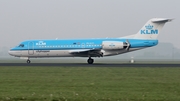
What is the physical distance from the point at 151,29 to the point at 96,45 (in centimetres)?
731

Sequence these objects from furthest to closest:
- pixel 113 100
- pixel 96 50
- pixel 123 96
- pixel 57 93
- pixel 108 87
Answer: pixel 96 50 → pixel 108 87 → pixel 57 93 → pixel 123 96 → pixel 113 100

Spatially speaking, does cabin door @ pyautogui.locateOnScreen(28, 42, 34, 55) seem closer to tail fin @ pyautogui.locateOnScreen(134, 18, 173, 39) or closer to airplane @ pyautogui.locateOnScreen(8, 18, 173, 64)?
airplane @ pyautogui.locateOnScreen(8, 18, 173, 64)

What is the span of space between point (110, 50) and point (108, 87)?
26.2 m

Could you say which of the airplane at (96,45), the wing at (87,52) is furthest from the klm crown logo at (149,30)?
the wing at (87,52)

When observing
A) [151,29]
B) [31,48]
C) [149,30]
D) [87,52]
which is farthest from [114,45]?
[31,48]

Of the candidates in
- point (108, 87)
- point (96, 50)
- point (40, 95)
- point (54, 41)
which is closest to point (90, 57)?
point (96, 50)

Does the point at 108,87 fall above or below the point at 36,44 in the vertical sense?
below

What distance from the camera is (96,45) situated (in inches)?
1651

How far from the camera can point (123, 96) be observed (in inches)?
485

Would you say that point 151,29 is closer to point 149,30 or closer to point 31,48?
point 149,30

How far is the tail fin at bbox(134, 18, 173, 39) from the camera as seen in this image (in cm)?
4212

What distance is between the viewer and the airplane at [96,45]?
41156 mm

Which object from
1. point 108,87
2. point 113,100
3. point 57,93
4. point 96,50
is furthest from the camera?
point 96,50

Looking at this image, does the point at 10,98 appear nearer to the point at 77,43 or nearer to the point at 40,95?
the point at 40,95
